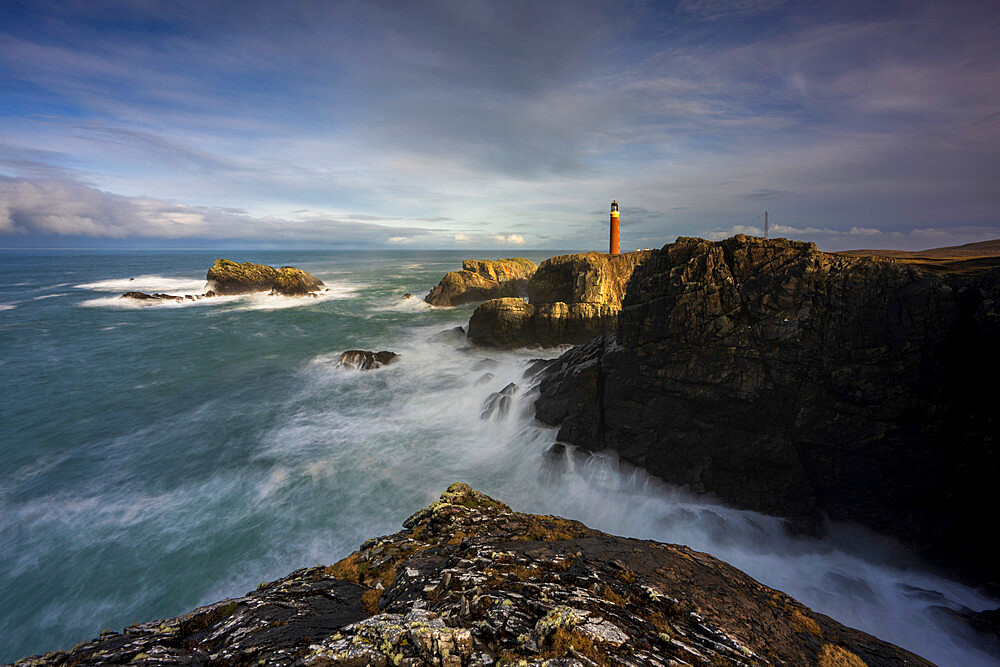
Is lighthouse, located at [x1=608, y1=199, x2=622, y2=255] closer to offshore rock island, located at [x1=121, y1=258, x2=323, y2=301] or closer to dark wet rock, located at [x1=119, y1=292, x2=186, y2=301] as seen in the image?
offshore rock island, located at [x1=121, y1=258, x2=323, y2=301]

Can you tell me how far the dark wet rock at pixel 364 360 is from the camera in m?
30.7

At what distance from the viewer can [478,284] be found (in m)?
58.5

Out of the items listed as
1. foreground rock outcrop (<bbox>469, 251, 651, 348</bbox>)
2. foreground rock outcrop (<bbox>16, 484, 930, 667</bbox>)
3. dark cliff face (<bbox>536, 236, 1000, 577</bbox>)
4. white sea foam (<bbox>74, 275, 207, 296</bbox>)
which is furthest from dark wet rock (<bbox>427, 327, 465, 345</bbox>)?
white sea foam (<bbox>74, 275, 207, 296</bbox>)

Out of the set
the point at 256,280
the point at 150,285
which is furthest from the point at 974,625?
the point at 150,285

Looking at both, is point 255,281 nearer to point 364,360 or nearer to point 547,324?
point 364,360

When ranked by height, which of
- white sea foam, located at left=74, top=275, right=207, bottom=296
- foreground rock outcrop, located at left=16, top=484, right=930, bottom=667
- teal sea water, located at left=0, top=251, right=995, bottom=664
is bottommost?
teal sea water, located at left=0, top=251, right=995, bottom=664

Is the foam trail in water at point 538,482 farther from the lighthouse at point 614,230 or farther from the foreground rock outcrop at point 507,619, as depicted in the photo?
the lighthouse at point 614,230

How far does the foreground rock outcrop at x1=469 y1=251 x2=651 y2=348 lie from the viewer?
32406mm

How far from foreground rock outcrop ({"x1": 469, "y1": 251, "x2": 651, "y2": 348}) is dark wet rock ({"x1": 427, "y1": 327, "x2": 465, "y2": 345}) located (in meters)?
1.79

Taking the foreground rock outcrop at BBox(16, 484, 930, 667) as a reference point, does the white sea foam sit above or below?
above

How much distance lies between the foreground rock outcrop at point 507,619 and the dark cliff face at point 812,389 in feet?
23.6

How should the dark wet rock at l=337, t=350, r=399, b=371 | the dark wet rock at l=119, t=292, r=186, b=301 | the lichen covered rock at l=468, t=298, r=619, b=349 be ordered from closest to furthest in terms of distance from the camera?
the dark wet rock at l=337, t=350, r=399, b=371 → the lichen covered rock at l=468, t=298, r=619, b=349 → the dark wet rock at l=119, t=292, r=186, b=301

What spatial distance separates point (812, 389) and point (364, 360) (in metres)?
28.8

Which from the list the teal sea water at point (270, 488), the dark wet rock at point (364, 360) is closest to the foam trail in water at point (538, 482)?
the teal sea water at point (270, 488)
